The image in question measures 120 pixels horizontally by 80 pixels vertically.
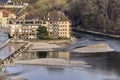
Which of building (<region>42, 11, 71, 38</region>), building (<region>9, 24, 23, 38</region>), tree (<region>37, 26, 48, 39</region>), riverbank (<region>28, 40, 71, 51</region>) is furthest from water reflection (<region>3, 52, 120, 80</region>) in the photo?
building (<region>9, 24, 23, 38</region>)

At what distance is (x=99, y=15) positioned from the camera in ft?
208

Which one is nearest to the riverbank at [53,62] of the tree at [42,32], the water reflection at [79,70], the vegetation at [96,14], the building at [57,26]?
the water reflection at [79,70]

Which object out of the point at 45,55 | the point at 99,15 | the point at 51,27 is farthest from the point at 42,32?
the point at 99,15

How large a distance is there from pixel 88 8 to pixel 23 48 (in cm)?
2604

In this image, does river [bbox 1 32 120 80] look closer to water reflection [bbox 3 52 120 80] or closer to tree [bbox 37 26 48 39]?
water reflection [bbox 3 52 120 80]

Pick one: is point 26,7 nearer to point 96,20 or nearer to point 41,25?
point 96,20

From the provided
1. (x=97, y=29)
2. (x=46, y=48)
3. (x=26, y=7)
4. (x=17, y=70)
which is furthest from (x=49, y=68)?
(x=26, y=7)

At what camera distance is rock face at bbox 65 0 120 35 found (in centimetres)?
6128

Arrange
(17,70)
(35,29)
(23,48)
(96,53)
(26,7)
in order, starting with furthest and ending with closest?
(26,7)
(35,29)
(23,48)
(96,53)
(17,70)

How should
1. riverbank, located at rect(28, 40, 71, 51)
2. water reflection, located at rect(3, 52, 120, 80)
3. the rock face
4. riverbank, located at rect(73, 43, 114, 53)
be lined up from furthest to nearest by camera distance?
the rock face
riverbank, located at rect(28, 40, 71, 51)
riverbank, located at rect(73, 43, 114, 53)
water reflection, located at rect(3, 52, 120, 80)

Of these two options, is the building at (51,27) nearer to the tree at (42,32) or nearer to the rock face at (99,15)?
the tree at (42,32)

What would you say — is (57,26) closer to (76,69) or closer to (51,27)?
(51,27)

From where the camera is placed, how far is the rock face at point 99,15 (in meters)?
61.3

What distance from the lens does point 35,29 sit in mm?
50562
